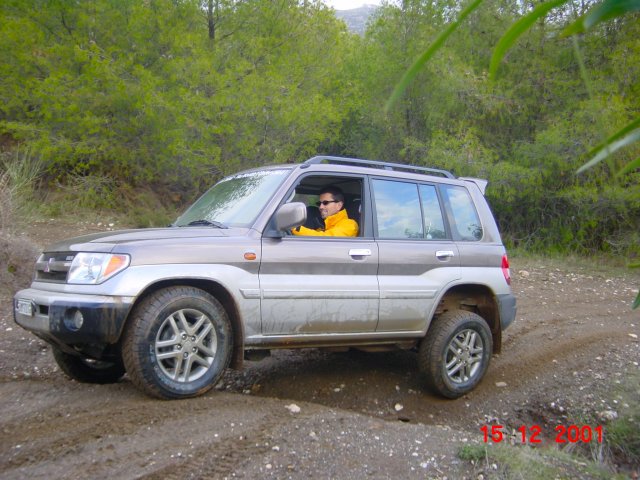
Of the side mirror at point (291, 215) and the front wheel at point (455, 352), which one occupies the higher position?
the side mirror at point (291, 215)

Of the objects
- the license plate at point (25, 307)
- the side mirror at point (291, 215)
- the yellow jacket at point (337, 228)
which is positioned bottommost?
the license plate at point (25, 307)

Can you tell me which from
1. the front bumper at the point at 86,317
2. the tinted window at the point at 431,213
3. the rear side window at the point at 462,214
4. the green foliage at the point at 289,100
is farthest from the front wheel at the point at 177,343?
the green foliage at the point at 289,100

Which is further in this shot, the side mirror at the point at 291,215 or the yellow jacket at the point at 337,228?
the yellow jacket at the point at 337,228

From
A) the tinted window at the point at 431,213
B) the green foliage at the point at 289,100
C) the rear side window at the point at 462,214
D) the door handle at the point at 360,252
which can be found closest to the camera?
the door handle at the point at 360,252

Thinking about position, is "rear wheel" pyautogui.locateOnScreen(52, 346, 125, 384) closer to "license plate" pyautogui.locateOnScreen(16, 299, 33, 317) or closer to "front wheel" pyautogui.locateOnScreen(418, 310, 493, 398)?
"license plate" pyautogui.locateOnScreen(16, 299, 33, 317)

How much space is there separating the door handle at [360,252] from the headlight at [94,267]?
1753mm

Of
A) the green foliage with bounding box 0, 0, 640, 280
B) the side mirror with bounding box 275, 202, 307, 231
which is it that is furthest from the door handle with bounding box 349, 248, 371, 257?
the green foliage with bounding box 0, 0, 640, 280

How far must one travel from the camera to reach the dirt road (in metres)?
3.16

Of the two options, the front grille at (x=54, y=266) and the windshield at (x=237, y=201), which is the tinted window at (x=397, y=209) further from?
the front grille at (x=54, y=266)

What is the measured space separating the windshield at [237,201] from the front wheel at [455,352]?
6.25ft

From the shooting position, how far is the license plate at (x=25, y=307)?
3.88 m

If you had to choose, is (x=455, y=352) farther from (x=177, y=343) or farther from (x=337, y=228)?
(x=177, y=343)
